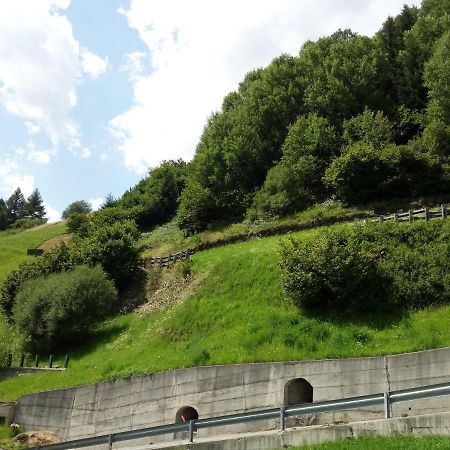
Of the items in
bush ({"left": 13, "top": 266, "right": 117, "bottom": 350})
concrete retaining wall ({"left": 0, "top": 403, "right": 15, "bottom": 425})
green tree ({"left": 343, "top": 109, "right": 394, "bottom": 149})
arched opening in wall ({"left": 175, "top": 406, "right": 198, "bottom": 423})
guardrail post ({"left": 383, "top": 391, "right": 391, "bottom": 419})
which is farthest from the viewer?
green tree ({"left": 343, "top": 109, "right": 394, "bottom": 149})

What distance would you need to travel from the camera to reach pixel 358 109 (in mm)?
55531

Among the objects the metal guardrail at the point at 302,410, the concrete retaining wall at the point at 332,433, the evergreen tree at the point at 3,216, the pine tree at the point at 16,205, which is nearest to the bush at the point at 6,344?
the metal guardrail at the point at 302,410

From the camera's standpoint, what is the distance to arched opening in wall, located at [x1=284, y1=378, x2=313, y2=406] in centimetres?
2231

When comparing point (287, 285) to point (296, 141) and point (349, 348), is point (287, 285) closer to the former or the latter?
point (349, 348)

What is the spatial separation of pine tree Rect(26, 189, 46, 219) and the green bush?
12606 centimetres

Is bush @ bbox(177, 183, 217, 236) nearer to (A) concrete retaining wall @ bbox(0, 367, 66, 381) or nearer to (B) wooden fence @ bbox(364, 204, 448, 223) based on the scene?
(A) concrete retaining wall @ bbox(0, 367, 66, 381)

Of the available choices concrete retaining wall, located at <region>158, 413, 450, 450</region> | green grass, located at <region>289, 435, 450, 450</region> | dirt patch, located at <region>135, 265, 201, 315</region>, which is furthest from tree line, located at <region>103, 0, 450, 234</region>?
green grass, located at <region>289, 435, 450, 450</region>

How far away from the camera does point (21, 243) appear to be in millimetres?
87125

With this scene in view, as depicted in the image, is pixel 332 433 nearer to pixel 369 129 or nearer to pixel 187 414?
pixel 187 414

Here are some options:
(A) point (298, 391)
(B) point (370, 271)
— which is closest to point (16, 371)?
(A) point (298, 391)

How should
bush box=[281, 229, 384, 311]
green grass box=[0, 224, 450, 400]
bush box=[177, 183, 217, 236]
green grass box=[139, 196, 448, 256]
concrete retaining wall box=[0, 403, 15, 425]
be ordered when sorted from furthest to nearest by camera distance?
1. bush box=[177, 183, 217, 236]
2. green grass box=[139, 196, 448, 256]
3. concrete retaining wall box=[0, 403, 15, 425]
4. bush box=[281, 229, 384, 311]
5. green grass box=[0, 224, 450, 400]

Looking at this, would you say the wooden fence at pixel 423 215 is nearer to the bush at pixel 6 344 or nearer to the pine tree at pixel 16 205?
the bush at pixel 6 344

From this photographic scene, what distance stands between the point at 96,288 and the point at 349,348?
2062cm

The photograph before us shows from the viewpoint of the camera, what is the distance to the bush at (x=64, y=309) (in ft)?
→ 123
